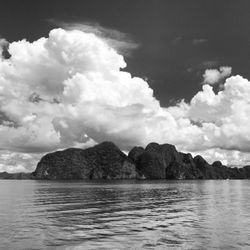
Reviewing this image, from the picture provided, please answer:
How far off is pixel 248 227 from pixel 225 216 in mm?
8292

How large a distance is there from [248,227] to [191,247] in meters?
11.3

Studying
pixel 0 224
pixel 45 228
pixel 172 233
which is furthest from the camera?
pixel 0 224

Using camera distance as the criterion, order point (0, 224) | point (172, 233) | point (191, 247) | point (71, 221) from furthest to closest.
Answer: point (71, 221) < point (0, 224) < point (172, 233) < point (191, 247)

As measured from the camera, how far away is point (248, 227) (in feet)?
110

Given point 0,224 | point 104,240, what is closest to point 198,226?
point 104,240

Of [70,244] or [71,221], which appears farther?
[71,221]

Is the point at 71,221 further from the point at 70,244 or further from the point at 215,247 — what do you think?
the point at 215,247

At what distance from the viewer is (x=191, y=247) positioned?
2475cm

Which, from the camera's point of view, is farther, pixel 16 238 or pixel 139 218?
pixel 139 218

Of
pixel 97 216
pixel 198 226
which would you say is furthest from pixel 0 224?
pixel 198 226

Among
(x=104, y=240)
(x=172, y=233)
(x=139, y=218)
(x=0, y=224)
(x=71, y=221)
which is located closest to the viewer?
(x=104, y=240)

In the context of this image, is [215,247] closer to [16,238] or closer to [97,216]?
[16,238]

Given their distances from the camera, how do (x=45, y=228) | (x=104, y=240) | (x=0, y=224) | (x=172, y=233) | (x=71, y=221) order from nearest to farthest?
(x=104, y=240) < (x=172, y=233) < (x=45, y=228) < (x=0, y=224) < (x=71, y=221)

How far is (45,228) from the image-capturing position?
32031 mm
